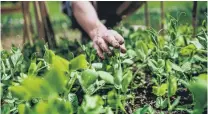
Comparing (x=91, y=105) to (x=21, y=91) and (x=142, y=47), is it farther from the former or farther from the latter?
Answer: (x=142, y=47)

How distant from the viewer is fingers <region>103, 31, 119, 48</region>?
0.83 meters

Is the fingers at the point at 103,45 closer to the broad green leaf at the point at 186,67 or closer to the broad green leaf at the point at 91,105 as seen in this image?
the broad green leaf at the point at 186,67

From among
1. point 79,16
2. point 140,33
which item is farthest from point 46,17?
point 140,33

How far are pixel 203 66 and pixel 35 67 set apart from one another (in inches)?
16.2

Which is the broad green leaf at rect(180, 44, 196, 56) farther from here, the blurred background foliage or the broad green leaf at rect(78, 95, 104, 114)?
the broad green leaf at rect(78, 95, 104, 114)

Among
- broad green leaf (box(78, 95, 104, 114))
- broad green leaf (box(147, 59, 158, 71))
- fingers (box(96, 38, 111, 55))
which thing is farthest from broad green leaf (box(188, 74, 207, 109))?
fingers (box(96, 38, 111, 55))

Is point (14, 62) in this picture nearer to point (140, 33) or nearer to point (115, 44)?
point (115, 44)

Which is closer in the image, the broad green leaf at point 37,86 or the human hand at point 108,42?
the broad green leaf at point 37,86

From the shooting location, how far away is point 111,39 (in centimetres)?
85

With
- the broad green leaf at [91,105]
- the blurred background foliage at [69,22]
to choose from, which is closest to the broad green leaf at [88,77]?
the broad green leaf at [91,105]

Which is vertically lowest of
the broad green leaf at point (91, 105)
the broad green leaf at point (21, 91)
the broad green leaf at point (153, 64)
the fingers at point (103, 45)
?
the broad green leaf at point (91, 105)

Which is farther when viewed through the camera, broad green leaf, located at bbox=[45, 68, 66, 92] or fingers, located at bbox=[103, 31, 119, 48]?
fingers, located at bbox=[103, 31, 119, 48]

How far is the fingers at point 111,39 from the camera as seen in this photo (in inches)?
32.7

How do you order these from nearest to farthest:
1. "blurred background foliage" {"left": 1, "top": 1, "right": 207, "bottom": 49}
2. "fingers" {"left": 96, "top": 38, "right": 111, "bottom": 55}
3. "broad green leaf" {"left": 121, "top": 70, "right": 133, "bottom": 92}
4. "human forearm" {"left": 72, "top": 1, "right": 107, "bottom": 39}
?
"broad green leaf" {"left": 121, "top": 70, "right": 133, "bottom": 92}, "fingers" {"left": 96, "top": 38, "right": 111, "bottom": 55}, "human forearm" {"left": 72, "top": 1, "right": 107, "bottom": 39}, "blurred background foliage" {"left": 1, "top": 1, "right": 207, "bottom": 49}
